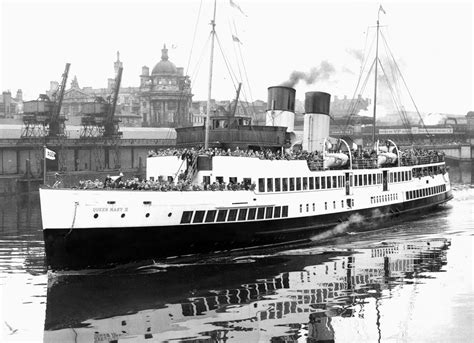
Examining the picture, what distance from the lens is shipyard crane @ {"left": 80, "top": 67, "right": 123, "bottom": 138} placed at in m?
88.9

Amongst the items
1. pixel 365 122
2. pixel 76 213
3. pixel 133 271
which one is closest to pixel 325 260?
pixel 133 271

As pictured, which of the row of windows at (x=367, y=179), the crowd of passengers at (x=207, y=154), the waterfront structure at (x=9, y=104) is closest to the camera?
the crowd of passengers at (x=207, y=154)

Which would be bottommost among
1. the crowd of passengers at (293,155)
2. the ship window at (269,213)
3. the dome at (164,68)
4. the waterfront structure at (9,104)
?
the ship window at (269,213)

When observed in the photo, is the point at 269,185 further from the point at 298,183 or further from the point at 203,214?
the point at 203,214

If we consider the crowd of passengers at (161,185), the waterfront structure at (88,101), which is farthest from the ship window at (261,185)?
the waterfront structure at (88,101)

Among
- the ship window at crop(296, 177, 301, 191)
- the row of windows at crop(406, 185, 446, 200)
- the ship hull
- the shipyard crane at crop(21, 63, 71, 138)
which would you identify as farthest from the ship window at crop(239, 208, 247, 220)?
the shipyard crane at crop(21, 63, 71, 138)

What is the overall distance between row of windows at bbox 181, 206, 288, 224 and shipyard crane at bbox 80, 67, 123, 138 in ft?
190

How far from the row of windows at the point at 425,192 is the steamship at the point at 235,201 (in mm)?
202

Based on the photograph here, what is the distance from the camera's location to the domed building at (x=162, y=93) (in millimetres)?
145512

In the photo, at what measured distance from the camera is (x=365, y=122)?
145 meters

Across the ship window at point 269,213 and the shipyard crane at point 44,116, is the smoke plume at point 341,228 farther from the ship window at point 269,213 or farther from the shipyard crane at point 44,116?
the shipyard crane at point 44,116

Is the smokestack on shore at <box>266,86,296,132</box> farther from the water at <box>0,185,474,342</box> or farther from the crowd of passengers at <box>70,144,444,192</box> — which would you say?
the water at <box>0,185,474,342</box>

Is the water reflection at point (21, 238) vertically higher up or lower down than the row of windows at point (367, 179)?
lower down

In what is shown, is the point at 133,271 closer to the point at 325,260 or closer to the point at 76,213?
the point at 76,213
